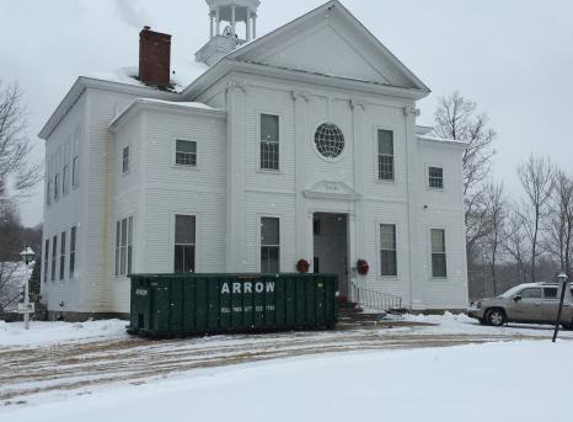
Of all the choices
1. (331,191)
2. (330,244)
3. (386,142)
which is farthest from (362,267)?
(386,142)

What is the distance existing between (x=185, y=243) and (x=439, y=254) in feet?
36.7

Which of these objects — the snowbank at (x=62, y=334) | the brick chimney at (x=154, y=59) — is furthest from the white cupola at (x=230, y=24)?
the snowbank at (x=62, y=334)

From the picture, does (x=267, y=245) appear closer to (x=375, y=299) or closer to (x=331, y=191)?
(x=331, y=191)

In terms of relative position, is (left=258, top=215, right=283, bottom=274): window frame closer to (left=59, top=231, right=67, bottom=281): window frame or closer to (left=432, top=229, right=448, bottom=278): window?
(left=432, top=229, right=448, bottom=278): window

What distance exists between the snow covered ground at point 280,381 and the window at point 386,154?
445 inches

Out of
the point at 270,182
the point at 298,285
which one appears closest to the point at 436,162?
the point at 270,182

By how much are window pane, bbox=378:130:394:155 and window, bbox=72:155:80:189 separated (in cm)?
1239

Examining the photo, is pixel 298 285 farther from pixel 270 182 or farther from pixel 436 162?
pixel 436 162

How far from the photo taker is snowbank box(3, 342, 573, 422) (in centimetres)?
705

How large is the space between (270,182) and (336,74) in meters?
5.37

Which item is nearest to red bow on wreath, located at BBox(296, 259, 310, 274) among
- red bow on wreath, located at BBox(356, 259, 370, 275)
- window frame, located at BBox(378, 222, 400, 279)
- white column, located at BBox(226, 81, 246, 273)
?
white column, located at BBox(226, 81, 246, 273)

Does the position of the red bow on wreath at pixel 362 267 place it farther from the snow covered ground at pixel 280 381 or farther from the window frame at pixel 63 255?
the window frame at pixel 63 255

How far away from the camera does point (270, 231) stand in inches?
948

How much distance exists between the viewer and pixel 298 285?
19531 mm
